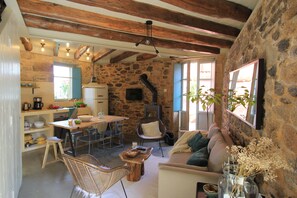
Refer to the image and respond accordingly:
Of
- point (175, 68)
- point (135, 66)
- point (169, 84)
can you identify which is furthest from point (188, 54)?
point (135, 66)

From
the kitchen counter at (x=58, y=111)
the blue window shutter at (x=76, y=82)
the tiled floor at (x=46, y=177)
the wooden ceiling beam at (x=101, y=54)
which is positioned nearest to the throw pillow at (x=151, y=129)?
the tiled floor at (x=46, y=177)

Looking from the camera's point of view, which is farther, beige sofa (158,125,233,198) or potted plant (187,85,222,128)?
potted plant (187,85,222,128)

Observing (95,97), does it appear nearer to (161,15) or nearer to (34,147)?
(34,147)

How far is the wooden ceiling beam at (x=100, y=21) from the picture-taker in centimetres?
227

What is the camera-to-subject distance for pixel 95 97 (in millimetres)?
6117

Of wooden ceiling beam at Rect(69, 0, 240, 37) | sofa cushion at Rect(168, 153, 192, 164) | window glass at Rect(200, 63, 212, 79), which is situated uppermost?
wooden ceiling beam at Rect(69, 0, 240, 37)

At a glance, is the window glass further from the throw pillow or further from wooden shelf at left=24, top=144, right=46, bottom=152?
wooden shelf at left=24, top=144, right=46, bottom=152

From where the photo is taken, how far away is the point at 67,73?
616 centimetres

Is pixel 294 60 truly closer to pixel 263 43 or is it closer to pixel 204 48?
pixel 263 43

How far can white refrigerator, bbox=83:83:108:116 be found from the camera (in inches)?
241

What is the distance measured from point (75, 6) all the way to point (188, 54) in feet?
11.5

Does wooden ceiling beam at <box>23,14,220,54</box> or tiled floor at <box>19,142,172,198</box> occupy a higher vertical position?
wooden ceiling beam at <box>23,14,220,54</box>

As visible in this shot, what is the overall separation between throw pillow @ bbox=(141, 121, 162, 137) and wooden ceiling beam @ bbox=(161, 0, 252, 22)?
3.19 metres

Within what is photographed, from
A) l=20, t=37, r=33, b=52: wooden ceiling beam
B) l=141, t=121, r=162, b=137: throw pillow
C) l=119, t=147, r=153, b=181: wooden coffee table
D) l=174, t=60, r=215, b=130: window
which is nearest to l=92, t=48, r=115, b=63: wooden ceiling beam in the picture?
l=20, t=37, r=33, b=52: wooden ceiling beam
